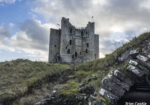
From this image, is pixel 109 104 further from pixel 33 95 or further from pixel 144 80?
pixel 33 95

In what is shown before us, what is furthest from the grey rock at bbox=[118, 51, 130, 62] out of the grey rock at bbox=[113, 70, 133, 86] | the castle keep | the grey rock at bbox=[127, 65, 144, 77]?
the castle keep

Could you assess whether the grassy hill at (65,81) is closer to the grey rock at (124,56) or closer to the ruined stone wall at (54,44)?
the grey rock at (124,56)

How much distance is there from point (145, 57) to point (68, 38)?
33340 mm

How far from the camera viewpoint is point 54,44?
137 feet

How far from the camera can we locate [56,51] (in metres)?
41.6

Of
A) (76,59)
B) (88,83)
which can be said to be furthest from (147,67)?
(76,59)

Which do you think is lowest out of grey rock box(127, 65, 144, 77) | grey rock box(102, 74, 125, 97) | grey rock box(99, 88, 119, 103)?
grey rock box(99, 88, 119, 103)

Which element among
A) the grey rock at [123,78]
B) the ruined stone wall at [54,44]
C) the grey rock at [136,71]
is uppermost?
the ruined stone wall at [54,44]

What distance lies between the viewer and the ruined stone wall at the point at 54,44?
135 ft

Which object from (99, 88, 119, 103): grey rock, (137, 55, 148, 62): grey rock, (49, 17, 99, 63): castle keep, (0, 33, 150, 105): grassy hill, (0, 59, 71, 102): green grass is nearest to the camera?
(99, 88, 119, 103): grey rock

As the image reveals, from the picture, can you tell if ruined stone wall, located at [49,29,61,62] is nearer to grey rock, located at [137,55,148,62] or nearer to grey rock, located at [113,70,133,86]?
grey rock, located at [113,70,133,86]

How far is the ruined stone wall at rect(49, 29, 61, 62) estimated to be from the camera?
135 feet

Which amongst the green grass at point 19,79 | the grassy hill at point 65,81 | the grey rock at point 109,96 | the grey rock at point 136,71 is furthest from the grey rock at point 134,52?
the green grass at point 19,79

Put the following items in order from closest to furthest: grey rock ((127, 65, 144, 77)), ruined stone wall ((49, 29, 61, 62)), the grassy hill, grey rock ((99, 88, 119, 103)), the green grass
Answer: grey rock ((99, 88, 119, 103))
grey rock ((127, 65, 144, 77))
the grassy hill
the green grass
ruined stone wall ((49, 29, 61, 62))
